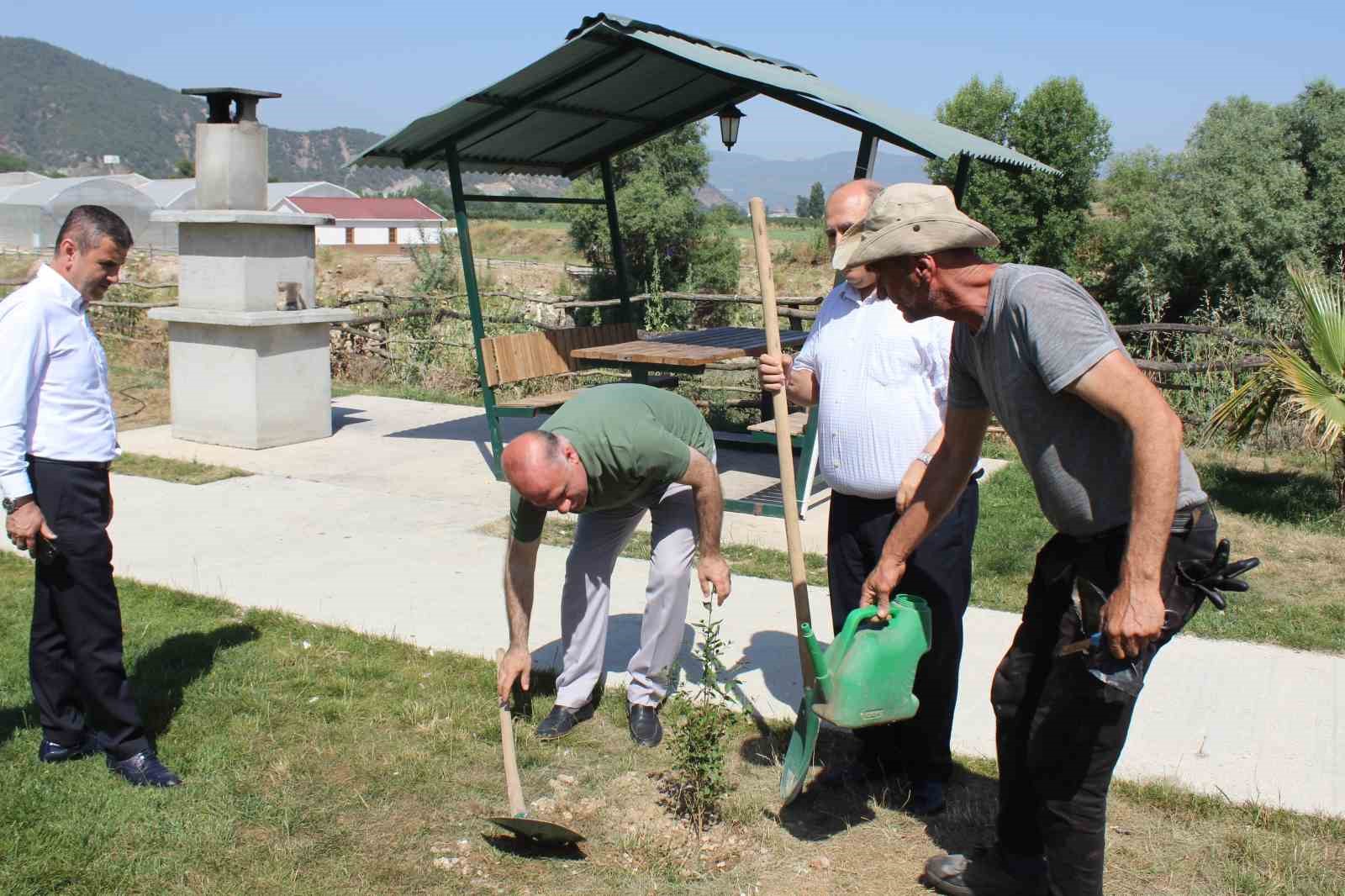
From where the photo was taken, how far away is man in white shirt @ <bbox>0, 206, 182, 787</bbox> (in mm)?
3668

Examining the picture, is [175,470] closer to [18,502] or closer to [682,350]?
[682,350]

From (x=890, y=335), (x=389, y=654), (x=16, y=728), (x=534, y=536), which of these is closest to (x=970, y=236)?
(x=890, y=335)

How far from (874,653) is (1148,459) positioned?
1.05m

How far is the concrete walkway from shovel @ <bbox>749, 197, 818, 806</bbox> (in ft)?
2.98

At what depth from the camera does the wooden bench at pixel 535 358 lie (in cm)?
812

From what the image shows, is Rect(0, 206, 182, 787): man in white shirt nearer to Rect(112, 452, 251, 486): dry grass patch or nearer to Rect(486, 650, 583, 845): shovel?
Rect(486, 650, 583, 845): shovel

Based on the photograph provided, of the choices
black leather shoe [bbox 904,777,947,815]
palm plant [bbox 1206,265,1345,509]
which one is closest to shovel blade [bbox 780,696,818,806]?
black leather shoe [bbox 904,777,947,815]

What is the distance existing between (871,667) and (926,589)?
1.75ft

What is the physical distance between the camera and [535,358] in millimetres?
8547

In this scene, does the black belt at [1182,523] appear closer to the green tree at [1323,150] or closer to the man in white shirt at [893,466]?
the man in white shirt at [893,466]

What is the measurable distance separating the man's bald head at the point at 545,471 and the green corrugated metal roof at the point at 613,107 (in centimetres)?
415

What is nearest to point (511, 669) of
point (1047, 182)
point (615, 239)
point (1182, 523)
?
point (1182, 523)

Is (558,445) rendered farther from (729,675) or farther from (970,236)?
(729,675)

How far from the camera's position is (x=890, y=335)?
3.69m
